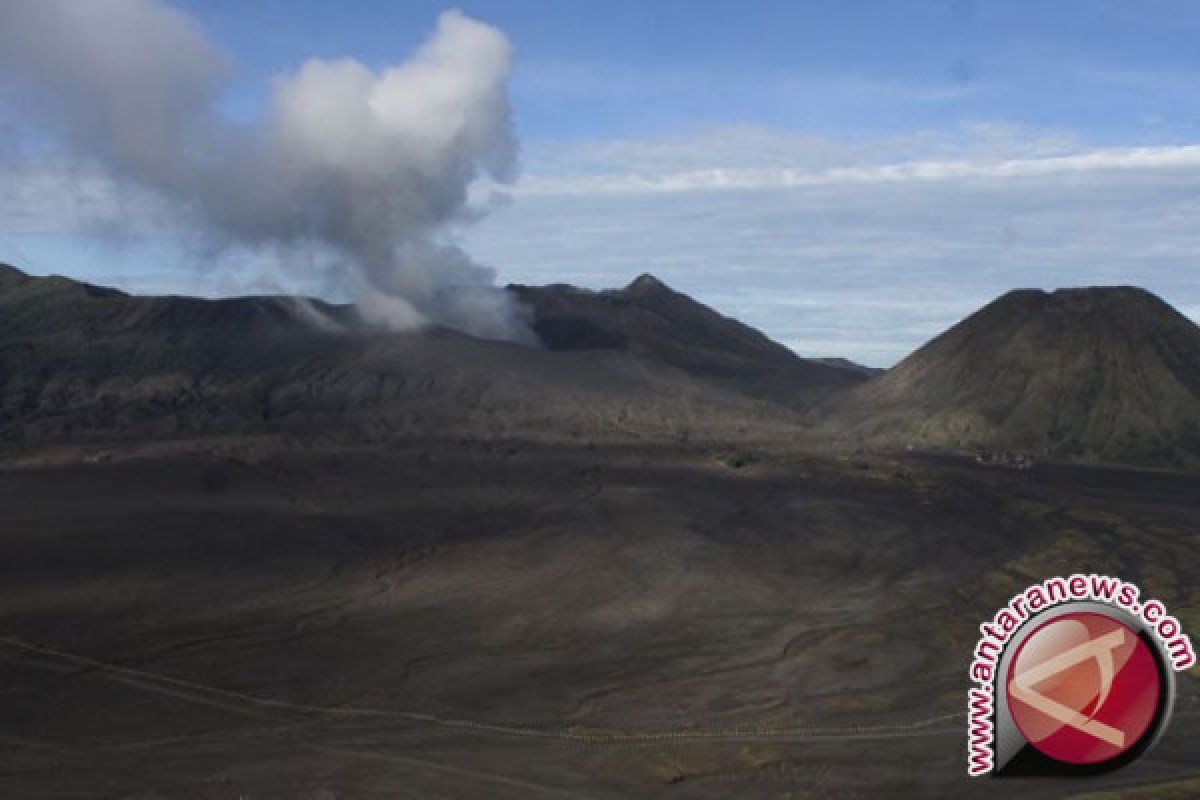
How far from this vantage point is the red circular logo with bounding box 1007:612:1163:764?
811 inches

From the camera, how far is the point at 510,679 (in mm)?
71125

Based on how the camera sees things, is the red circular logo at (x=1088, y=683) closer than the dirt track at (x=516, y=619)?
Yes

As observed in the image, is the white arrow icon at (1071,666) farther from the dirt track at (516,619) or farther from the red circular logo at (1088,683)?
the dirt track at (516,619)

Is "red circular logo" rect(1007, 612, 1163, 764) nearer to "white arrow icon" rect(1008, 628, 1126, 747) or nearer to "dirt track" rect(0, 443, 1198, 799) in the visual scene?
"white arrow icon" rect(1008, 628, 1126, 747)

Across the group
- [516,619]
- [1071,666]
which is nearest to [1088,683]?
[1071,666]

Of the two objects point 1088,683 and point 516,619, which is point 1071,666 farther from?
point 516,619

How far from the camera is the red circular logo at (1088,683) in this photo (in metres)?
20.6

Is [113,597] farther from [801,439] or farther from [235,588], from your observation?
[801,439]

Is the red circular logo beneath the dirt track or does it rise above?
above

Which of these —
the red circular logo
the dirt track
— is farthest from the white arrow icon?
the dirt track

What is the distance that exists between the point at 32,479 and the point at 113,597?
53420 millimetres

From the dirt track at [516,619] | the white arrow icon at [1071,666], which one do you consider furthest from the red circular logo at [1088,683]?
the dirt track at [516,619]

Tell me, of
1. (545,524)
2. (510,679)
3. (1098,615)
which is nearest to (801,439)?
(545,524)

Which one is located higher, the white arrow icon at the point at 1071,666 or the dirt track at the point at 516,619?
the white arrow icon at the point at 1071,666
